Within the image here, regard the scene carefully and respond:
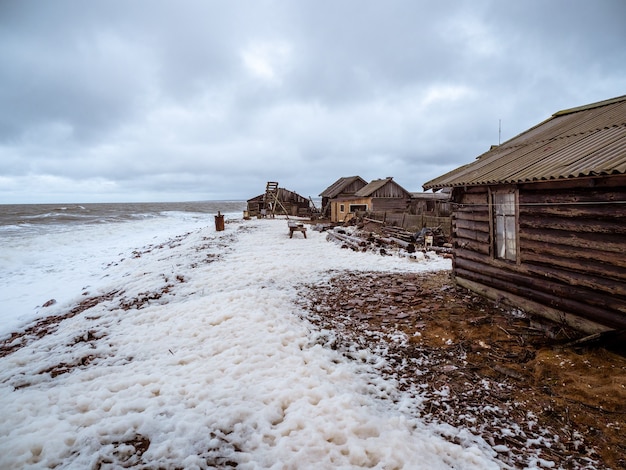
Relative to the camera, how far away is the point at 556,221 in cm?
680

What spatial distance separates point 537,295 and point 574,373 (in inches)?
94.5

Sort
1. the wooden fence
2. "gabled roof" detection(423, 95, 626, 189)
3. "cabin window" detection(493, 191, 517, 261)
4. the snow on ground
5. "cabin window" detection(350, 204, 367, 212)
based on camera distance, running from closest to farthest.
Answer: the snow on ground, "gabled roof" detection(423, 95, 626, 189), "cabin window" detection(493, 191, 517, 261), the wooden fence, "cabin window" detection(350, 204, 367, 212)

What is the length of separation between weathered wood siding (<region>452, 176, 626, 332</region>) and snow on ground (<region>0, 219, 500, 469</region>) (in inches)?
171

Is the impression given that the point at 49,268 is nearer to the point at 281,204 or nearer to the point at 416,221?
the point at 416,221

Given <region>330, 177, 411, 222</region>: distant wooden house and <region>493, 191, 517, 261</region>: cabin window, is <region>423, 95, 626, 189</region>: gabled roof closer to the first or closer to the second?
<region>493, 191, 517, 261</region>: cabin window

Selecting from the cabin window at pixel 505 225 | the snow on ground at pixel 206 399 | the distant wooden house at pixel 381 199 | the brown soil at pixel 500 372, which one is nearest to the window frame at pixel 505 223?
the cabin window at pixel 505 225

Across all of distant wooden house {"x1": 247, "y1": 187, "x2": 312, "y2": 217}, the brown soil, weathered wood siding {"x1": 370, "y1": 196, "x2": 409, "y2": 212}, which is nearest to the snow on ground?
the brown soil

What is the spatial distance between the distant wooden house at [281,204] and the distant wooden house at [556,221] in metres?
40.3

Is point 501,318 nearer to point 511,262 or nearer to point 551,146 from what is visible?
point 511,262

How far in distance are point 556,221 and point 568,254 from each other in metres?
0.77

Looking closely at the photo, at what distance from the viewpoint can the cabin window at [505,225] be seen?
8047mm

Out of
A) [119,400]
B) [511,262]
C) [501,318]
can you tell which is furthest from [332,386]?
[511,262]

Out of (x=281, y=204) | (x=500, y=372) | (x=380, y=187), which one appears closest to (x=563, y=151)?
(x=500, y=372)

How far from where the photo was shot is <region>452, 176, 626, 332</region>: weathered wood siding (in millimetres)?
5727
